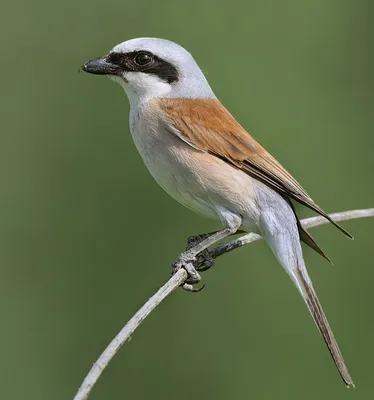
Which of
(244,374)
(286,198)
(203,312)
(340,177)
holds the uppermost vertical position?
(286,198)

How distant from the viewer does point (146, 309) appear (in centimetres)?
305

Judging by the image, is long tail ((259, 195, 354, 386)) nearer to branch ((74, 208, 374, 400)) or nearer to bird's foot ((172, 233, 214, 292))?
branch ((74, 208, 374, 400))

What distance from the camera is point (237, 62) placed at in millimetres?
5750

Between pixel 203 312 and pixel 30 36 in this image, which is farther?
pixel 30 36

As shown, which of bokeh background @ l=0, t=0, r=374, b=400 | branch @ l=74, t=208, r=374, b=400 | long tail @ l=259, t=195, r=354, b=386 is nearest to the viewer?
branch @ l=74, t=208, r=374, b=400

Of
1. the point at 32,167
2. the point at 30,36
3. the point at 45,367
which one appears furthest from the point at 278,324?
the point at 30,36

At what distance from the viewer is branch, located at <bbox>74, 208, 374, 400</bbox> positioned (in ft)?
8.80

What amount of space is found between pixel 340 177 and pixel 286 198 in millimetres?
1574

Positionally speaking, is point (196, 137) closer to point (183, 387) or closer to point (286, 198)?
point (286, 198)

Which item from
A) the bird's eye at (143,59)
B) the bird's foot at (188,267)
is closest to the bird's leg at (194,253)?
the bird's foot at (188,267)

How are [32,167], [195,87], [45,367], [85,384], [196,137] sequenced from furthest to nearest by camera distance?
1. [32,167]
2. [45,367]
3. [195,87]
4. [196,137]
5. [85,384]

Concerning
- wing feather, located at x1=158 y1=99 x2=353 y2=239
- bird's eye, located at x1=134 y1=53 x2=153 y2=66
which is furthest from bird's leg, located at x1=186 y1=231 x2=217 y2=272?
bird's eye, located at x1=134 y1=53 x2=153 y2=66

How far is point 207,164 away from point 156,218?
4.33 feet

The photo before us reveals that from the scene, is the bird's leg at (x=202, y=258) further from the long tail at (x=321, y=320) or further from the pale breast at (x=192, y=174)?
the long tail at (x=321, y=320)
